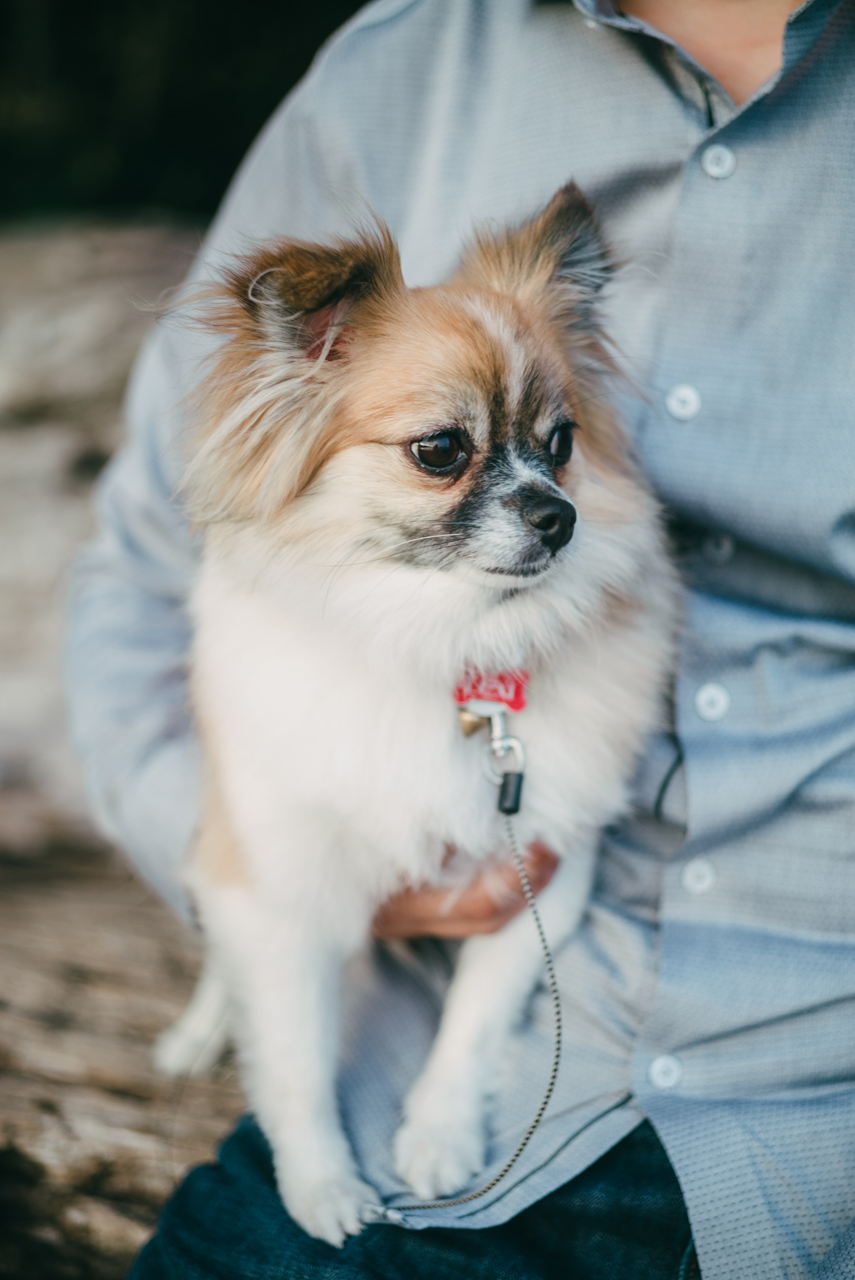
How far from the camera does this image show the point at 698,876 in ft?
5.17

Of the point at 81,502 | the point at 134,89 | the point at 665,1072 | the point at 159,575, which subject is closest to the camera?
the point at 665,1072

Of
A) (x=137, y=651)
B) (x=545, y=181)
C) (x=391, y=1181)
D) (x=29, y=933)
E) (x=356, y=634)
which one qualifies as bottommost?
(x=29, y=933)

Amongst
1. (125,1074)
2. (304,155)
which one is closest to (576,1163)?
(125,1074)

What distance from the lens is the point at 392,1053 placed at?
176 cm

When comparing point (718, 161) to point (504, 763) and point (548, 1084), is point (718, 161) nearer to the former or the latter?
point (504, 763)

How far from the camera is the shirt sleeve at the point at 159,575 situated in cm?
186

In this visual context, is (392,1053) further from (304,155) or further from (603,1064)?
(304,155)

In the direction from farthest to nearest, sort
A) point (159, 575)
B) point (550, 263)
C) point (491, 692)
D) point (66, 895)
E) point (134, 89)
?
point (134, 89), point (66, 895), point (159, 575), point (550, 263), point (491, 692)

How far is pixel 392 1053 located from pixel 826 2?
1910 millimetres

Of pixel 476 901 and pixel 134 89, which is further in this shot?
pixel 134 89

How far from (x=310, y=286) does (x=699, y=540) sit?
0.86 metres

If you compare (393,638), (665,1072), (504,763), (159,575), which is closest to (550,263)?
(393,638)

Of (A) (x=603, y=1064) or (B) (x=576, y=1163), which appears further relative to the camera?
(A) (x=603, y=1064)

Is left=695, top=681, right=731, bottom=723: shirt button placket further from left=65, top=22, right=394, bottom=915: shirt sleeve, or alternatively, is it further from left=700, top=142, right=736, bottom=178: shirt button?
left=65, top=22, right=394, bottom=915: shirt sleeve
